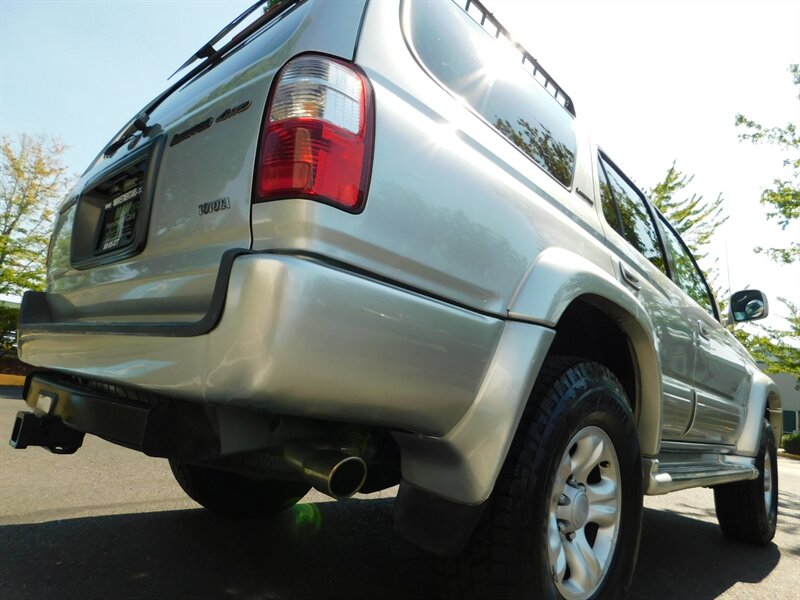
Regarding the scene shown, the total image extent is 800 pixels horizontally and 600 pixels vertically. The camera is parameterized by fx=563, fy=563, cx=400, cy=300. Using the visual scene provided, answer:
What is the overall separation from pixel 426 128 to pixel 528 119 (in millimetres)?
718

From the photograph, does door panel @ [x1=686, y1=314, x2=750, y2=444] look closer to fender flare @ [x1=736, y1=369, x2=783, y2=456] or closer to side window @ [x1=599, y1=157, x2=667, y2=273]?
fender flare @ [x1=736, y1=369, x2=783, y2=456]

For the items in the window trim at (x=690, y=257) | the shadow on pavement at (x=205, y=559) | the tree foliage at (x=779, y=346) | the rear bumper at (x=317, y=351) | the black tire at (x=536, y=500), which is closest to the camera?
the rear bumper at (x=317, y=351)

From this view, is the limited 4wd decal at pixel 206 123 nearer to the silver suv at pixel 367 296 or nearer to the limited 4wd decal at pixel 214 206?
the silver suv at pixel 367 296

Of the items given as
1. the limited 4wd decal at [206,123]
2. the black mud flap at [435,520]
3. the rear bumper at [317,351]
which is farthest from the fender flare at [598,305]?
the limited 4wd decal at [206,123]

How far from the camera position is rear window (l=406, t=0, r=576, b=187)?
1.64 metres

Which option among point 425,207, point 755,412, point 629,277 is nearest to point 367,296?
point 425,207

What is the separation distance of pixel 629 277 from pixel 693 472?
3.52 ft

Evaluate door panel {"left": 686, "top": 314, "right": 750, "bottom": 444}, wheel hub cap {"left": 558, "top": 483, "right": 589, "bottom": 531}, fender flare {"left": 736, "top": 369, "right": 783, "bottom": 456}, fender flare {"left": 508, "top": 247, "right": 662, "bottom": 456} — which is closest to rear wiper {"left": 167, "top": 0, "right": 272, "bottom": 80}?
fender flare {"left": 508, "top": 247, "right": 662, "bottom": 456}

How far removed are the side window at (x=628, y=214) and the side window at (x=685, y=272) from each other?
0.92 feet

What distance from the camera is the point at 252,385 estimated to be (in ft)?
3.75

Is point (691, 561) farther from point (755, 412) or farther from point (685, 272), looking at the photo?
point (685, 272)

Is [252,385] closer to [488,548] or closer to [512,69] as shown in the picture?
[488,548]

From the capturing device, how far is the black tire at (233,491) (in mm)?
2701

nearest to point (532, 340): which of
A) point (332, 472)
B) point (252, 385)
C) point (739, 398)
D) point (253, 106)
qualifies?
point (332, 472)
